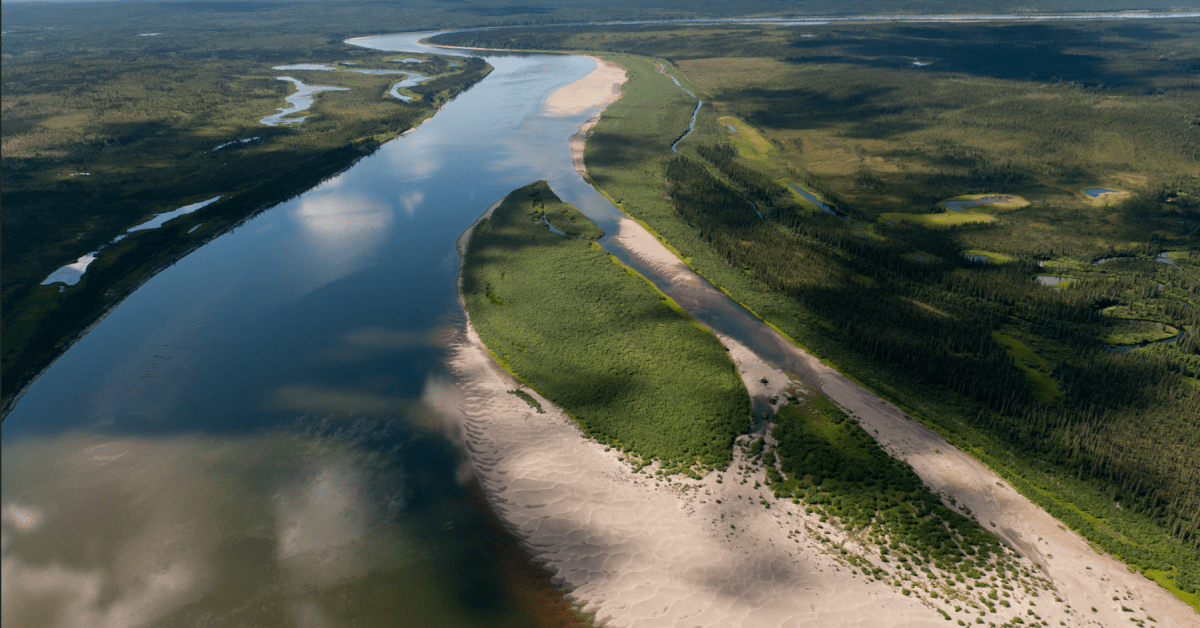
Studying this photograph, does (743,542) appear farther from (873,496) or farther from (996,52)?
(996,52)

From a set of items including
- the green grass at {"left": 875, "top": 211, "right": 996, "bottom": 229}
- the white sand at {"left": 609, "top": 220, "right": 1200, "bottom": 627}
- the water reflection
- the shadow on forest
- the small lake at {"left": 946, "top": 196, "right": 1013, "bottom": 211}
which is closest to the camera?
the white sand at {"left": 609, "top": 220, "right": 1200, "bottom": 627}

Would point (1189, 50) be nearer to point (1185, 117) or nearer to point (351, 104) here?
point (1185, 117)

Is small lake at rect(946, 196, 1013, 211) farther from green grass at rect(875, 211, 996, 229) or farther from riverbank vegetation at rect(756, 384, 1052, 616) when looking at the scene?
riverbank vegetation at rect(756, 384, 1052, 616)

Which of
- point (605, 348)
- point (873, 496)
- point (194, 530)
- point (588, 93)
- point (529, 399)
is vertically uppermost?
point (588, 93)

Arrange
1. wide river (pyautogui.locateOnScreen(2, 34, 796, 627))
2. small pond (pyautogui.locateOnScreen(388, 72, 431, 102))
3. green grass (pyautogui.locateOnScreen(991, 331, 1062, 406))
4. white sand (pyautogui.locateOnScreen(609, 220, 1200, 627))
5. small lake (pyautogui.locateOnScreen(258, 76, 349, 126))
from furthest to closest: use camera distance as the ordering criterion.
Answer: small pond (pyautogui.locateOnScreen(388, 72, 431, 102)) < small lake (pyautogui.locateOnScreen(258, 76, 349, 126)) < green grass (pyautogui.locateOnScreen(991, 331, 1062, 406)) < wide river (pyautogui.locateOnScreen(2, 34, 796, 627)) < white sand (pyautogui.locateOnScreen(609, 220, 1200, 627))

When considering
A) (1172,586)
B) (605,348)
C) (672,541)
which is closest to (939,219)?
(605,348)

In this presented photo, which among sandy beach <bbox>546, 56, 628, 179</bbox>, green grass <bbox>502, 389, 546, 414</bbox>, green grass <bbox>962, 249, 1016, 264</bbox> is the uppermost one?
sandy beach <bbox>546, 56, 628, 179</bbox>

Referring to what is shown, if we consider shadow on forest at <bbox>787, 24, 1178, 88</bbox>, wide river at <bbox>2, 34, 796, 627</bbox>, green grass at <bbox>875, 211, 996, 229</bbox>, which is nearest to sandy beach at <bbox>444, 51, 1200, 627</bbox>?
wide river at <bbox>2, 34, 796, 627</bbox>
